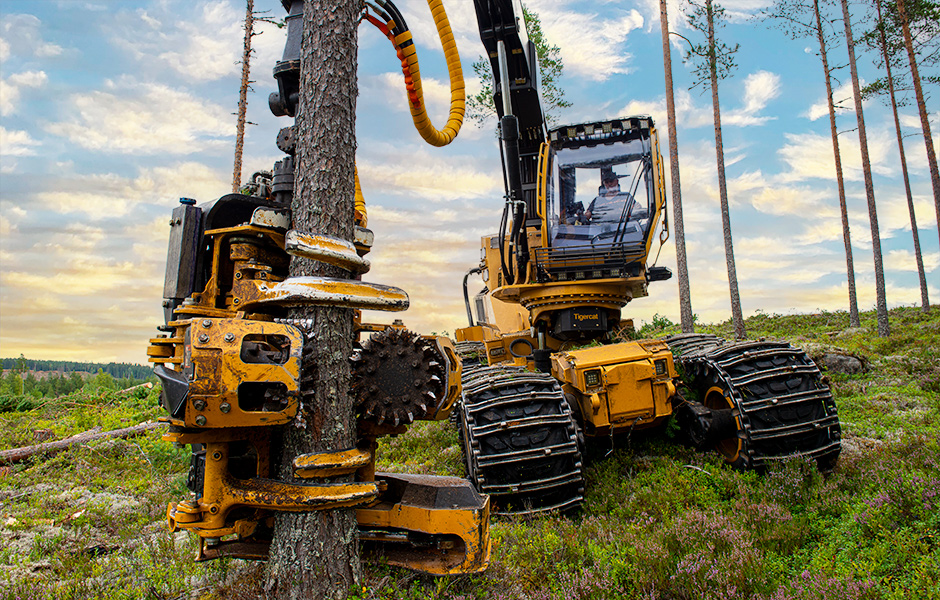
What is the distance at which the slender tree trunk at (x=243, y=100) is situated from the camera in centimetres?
1571

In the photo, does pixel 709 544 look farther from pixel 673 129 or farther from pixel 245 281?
pixel 673 129

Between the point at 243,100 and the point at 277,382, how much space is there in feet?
53.8

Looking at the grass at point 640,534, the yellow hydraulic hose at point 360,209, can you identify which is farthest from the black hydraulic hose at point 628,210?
the yellow hydraulic hose at point 360,209

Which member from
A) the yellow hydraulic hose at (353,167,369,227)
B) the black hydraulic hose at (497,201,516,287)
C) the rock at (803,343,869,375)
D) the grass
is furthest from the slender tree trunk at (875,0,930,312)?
the yellow hydraulic hose at (353,167,369,227)

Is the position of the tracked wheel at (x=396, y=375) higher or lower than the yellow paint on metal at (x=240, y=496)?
higher

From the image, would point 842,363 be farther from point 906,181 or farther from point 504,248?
point 906,181

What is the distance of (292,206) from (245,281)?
19.8 inches

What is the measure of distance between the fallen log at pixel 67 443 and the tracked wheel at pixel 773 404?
7655mm

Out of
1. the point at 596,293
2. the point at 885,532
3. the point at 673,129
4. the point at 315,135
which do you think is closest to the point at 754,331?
the point at 673,129

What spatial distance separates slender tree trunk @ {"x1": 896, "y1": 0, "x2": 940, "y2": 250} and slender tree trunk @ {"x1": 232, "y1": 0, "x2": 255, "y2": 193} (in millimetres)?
21146

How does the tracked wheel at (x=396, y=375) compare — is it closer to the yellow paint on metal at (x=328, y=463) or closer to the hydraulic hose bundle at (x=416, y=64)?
the yellow paint on metal at (x=328, y=463)

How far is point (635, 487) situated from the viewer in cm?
528

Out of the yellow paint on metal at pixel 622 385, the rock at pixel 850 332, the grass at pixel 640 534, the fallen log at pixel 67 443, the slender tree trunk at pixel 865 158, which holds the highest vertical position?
the slender tree trunk at pixel 865 158

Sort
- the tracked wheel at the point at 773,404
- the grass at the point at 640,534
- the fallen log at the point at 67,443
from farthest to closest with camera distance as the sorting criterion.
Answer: the fallen log at the point at 67,443 → the tracked wheel at the point at 773,404 → the grass at the point at 640,534
